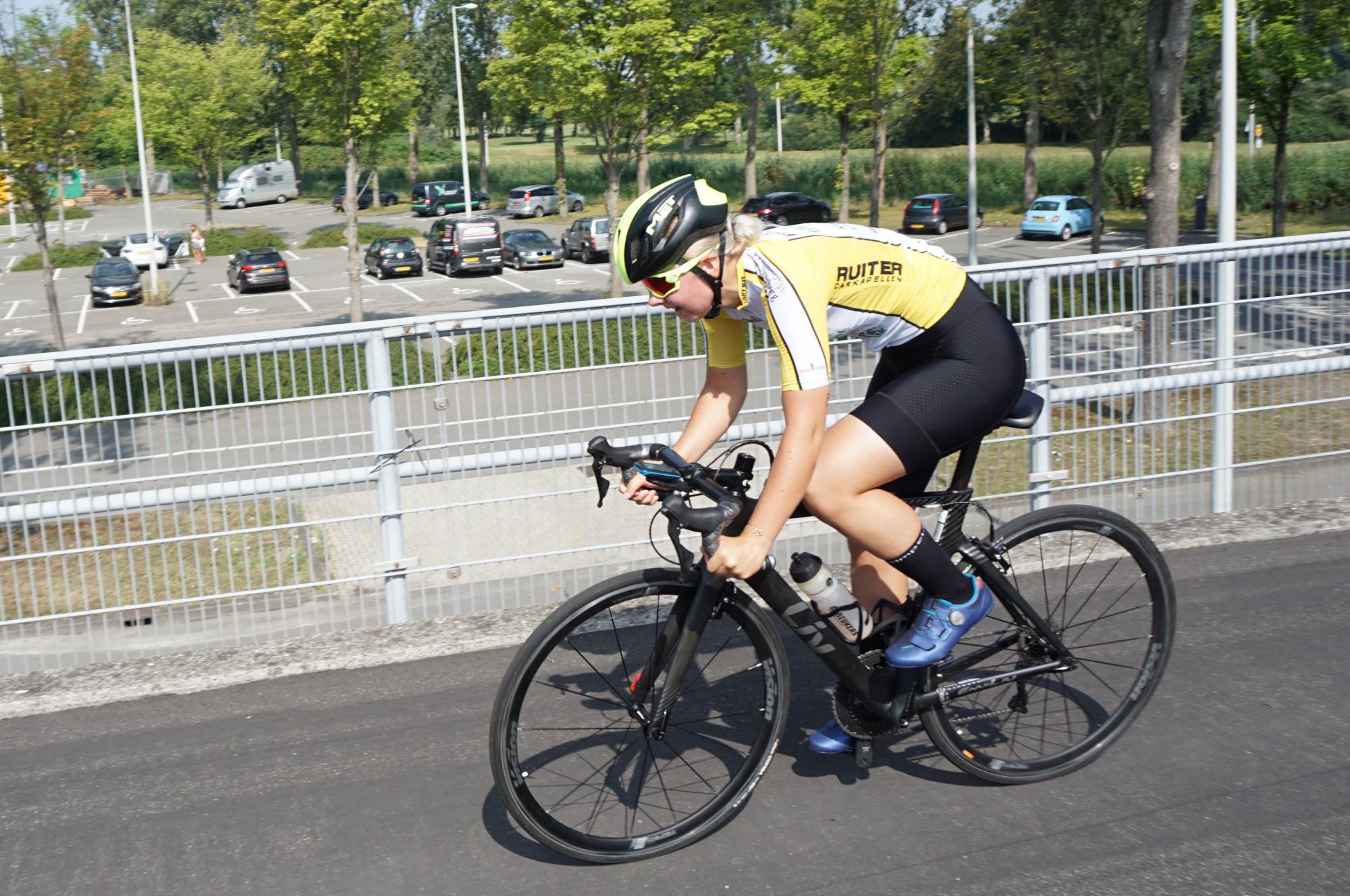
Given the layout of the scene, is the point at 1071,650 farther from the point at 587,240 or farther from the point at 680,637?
the point at 587,240

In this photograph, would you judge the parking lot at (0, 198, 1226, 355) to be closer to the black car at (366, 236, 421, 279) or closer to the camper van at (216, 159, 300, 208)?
the black car at (366, 236, 421, 279)

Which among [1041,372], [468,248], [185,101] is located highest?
[185,101]

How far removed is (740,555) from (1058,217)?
47058 mm

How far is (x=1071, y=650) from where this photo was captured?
14.5ft

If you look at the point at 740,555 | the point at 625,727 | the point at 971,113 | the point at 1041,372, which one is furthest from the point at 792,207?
the point at 740,555

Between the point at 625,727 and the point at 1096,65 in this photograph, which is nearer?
the point at 625,727

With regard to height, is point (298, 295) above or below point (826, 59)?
below

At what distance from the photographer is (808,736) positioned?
4.34m

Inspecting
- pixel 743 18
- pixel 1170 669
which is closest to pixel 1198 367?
pixel 1170 669

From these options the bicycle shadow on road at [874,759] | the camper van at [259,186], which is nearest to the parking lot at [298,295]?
the camper van at [259,186]

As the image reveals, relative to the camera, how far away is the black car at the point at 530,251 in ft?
147

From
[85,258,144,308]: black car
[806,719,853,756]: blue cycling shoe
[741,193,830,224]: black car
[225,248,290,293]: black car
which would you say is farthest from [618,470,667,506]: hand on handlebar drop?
[741,193,830,224]: black car

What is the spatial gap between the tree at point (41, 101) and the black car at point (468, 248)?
16133 millimetres

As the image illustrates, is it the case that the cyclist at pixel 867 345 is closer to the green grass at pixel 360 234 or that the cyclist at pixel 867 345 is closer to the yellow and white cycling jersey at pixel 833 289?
the yellow and white cycling jersey at pixel 833 289
